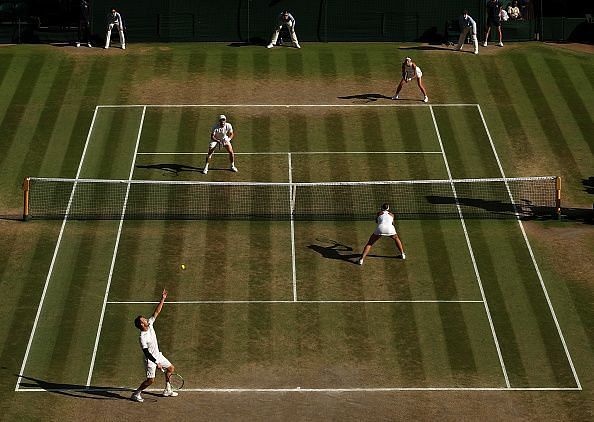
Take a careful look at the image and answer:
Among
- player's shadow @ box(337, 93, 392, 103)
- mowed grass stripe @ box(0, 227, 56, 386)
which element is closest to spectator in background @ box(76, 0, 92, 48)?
player's shadow @ box(337, 93, 392, 103)

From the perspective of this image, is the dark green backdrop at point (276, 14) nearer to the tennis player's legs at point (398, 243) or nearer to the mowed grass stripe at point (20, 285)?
the mowed grass stripe at point (20, 285)

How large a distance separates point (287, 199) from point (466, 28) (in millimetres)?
16084

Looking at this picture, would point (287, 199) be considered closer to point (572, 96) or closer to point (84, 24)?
point (572, 96)

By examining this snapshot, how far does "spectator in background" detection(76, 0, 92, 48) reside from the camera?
70938 mm

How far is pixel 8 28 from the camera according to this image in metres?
71.8

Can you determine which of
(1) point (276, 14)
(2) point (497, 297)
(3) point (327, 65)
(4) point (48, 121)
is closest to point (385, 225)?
(2) point (497, 297)

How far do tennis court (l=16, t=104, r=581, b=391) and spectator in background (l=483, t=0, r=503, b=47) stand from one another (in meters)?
9.45

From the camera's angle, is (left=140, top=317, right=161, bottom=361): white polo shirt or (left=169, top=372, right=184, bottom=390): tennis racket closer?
(left=140, top=317, right=161, bottom=361): white polo shirt

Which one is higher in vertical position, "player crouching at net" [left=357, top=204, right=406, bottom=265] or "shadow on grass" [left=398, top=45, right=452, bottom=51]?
"player crouching at net" [left=357, top=204, right=406, bottom=265]

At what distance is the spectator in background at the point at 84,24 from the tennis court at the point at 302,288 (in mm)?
9088

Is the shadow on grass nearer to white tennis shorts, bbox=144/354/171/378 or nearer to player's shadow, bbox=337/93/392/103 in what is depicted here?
player's shadow, bbox=337/93/392/103

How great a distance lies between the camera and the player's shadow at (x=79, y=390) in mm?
47219

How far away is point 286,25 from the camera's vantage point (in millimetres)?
71438

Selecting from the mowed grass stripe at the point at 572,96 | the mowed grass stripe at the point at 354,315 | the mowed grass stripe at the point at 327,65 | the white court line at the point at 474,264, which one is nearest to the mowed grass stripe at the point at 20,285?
the mowed grass stripe at the point at 354,315
